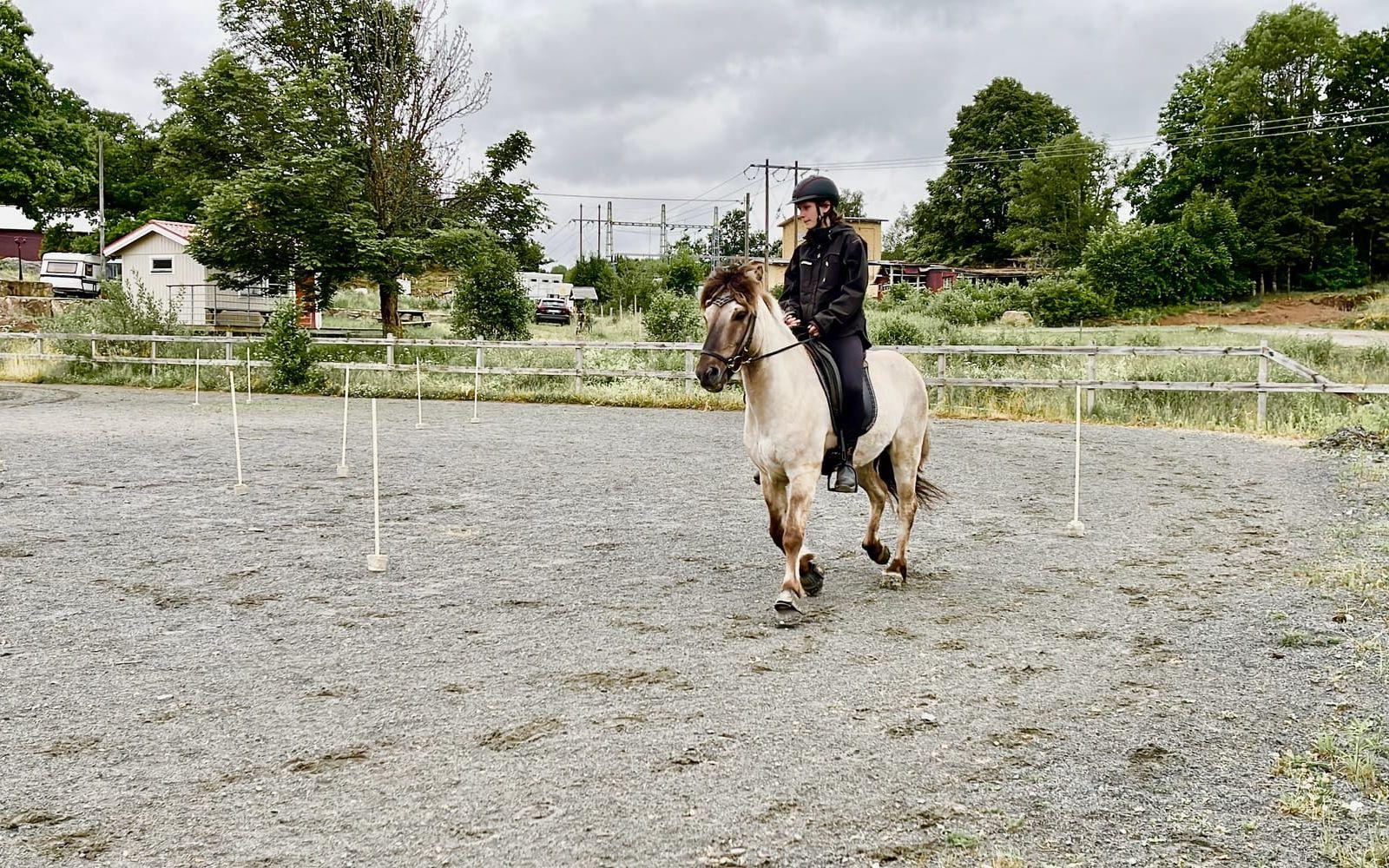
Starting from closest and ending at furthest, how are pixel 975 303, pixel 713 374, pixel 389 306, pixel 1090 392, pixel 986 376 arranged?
pixel 713 374 → pixel 1090 392 → pixel 986 376 → pixel 389 306 → pixel 975 303

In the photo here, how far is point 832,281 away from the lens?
592 cm

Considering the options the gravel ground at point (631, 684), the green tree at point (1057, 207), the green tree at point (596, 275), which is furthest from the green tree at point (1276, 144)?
the gravel ground at point (631, 684)

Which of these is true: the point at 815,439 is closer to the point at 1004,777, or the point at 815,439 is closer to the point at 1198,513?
the point at 1004,777

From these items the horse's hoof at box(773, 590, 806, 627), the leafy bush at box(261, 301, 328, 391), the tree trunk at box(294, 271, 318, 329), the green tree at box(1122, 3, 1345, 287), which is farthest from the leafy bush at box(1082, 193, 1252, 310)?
the horse's hoof at box(773, 590, 806, 627)

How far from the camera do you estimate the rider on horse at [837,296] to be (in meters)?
5.82

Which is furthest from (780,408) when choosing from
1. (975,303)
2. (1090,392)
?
(975,303)

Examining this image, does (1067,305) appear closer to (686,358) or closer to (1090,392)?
(1090,392)

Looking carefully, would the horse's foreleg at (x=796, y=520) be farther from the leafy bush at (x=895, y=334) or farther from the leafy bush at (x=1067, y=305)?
the leafy bush at (x=1067, y=305)

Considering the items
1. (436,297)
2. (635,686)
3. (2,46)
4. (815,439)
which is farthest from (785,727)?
(436,297)

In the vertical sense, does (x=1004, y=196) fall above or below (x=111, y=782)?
above

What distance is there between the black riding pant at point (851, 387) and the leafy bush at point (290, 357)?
1851cm

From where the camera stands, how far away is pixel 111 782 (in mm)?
3320

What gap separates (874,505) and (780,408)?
4.62ft

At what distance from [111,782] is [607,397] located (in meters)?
16.9
